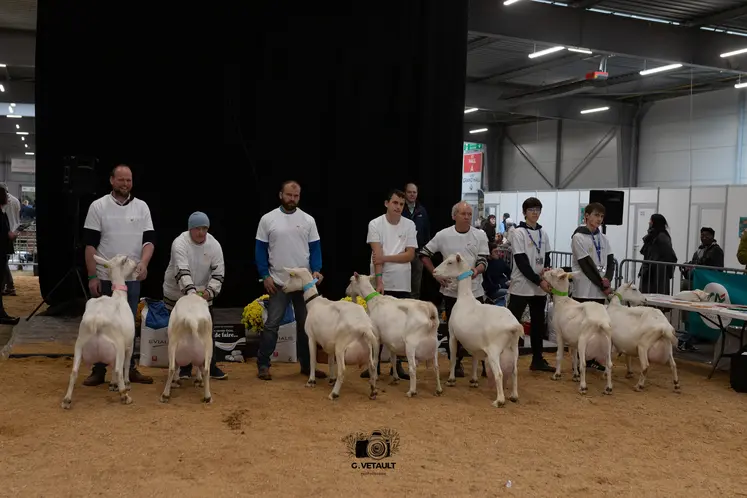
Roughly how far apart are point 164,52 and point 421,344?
20.2ft

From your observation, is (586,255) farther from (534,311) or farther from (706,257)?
(706,257)

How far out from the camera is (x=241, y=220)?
32.8 ft

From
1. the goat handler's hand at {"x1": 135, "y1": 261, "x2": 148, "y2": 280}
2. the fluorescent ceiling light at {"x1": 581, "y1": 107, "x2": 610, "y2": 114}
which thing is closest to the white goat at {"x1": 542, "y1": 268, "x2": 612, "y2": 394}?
the goat handler's hand at {"x1": 135, "y1": 261, "x2": 148, "y2": 280}

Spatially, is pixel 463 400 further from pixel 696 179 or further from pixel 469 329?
pixel 696 179

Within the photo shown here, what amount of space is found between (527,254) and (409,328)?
1762 millimetres

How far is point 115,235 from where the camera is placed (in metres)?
5.88

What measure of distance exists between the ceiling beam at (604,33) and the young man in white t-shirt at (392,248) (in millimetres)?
8084

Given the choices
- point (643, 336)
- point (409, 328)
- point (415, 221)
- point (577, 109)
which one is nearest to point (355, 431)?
point (409, 328)

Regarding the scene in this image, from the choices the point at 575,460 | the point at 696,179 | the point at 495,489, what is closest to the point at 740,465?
the point at 575,460

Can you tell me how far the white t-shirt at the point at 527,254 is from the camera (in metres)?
6.97

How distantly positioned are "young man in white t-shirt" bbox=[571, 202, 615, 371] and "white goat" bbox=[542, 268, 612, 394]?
0.43 meters

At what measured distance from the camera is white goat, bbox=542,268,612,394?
6324 mm

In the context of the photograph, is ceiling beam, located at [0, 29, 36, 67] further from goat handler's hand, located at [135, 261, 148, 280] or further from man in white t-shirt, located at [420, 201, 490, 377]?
man in white t-shirt, located at [420, 201, 490, 377]

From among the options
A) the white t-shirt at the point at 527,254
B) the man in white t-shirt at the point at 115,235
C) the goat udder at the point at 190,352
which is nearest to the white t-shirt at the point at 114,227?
the man in white t-shirt at the point at 115,235
